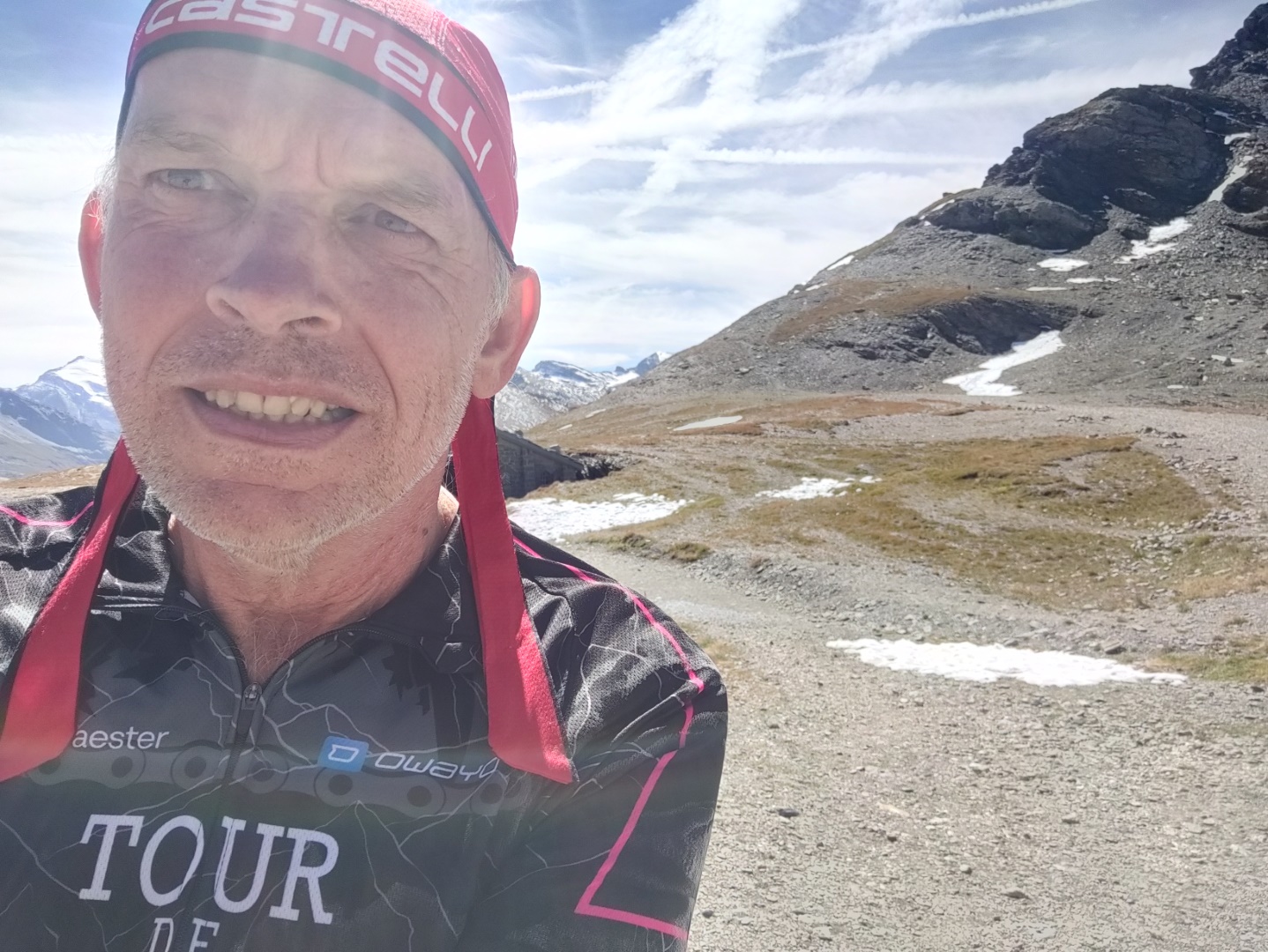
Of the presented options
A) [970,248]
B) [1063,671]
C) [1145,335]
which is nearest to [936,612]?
[1063,671]

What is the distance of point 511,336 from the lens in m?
2.90

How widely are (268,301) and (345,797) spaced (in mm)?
1324

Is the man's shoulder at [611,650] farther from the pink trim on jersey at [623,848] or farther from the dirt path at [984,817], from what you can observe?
the dirt path at [984,817]

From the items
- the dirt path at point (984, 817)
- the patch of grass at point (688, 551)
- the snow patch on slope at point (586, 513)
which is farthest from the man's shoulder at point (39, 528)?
the snow patch on slope at point (586, 513)

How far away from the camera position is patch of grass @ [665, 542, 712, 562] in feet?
81.0

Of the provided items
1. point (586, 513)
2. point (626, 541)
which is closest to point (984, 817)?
point (626, 541)

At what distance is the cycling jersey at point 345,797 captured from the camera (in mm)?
2021

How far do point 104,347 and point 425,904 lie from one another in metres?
1.72

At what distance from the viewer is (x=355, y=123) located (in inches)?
88.2

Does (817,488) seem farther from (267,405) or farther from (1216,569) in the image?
(267,405)

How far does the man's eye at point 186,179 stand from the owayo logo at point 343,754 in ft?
5.17

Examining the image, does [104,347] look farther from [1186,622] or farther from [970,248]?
[970,248]

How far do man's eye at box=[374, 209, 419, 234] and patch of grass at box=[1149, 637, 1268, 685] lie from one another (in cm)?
1468

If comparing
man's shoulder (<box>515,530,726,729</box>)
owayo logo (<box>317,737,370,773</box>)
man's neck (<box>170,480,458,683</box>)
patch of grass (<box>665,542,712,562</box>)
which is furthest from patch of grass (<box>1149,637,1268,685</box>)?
owayo logo (<box>317,737,370,773</box>)
